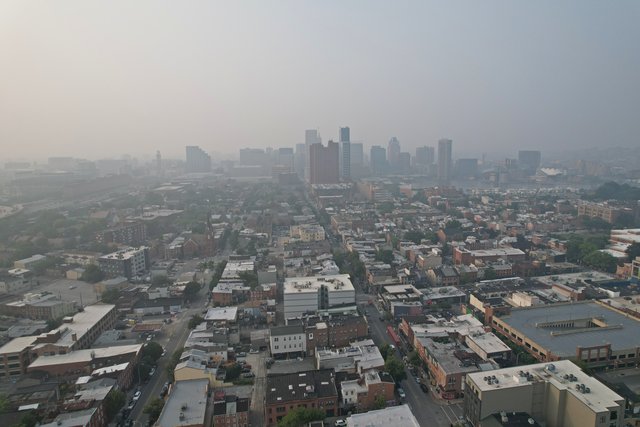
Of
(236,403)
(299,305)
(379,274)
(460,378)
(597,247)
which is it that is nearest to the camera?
(236,403)

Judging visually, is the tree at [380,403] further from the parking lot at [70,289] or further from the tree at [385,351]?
the parking lot at [70,289]

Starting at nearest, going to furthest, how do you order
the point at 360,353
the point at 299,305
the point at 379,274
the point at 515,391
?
1. the point at 515,391
2. the point at 360,353
3. the point at 299,305
4. the point at 379,274

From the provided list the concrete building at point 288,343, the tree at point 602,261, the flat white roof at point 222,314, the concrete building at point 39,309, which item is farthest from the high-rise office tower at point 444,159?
the concrete building at point 39,309

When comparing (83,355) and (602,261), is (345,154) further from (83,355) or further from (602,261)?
(83,355)

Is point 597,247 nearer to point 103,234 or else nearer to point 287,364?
Answer: point 287,364

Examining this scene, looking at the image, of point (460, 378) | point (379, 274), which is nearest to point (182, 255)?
point (379, 274)

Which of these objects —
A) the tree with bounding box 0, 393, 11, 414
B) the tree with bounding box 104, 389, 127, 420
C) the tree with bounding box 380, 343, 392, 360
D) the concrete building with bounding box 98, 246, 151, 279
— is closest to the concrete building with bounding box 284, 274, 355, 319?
the tree with bounding box 380, 343, 392, 360

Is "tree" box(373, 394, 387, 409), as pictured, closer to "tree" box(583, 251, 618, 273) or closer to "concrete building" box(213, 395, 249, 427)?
"concrete building" box(213, 395, 249, 427)
